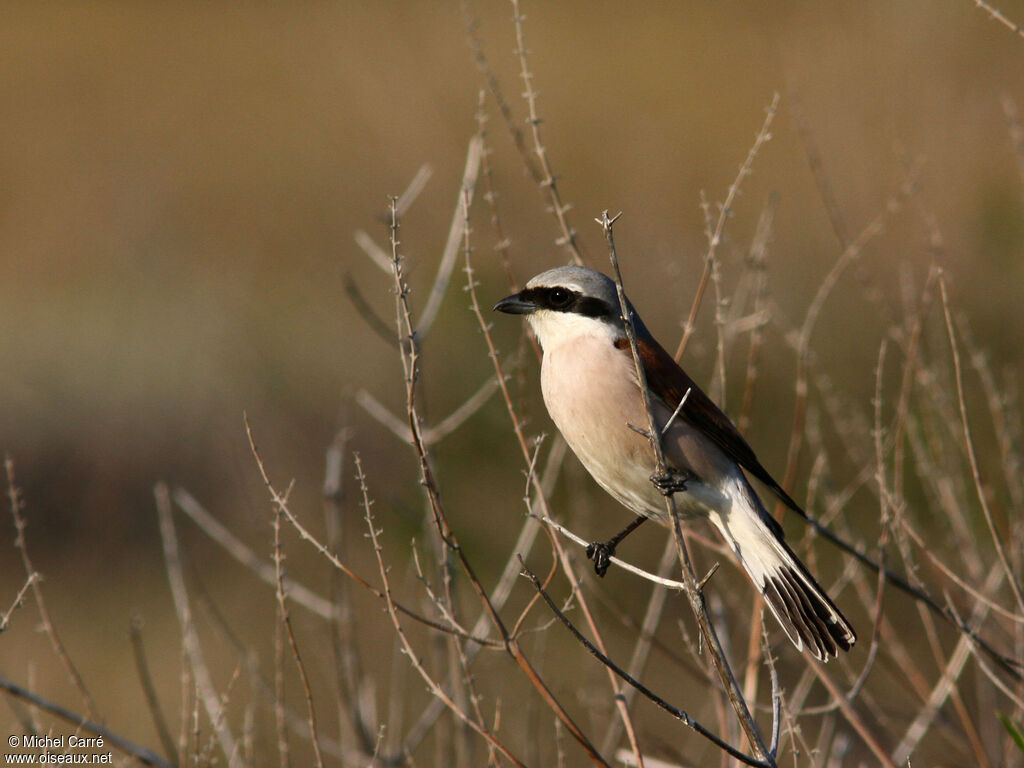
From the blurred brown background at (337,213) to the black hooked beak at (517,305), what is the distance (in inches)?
38.3

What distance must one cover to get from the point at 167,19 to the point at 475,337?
1061 centimetres

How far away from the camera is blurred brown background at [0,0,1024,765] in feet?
22.2

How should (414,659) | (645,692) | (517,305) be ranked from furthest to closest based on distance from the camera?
(517,305) < (414,659) < (645,692)

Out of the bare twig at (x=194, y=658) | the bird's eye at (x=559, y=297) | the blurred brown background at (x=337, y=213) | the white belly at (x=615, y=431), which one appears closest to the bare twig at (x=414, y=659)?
the bare twig at (x=194, y=658)

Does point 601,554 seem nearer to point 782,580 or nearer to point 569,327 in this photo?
point 782,580

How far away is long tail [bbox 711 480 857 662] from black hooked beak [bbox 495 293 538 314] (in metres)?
0.79

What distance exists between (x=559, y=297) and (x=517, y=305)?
13cm

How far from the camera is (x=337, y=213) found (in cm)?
1260

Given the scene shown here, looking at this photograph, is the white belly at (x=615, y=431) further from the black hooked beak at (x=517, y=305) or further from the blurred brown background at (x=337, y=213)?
the blurred brown background at (x=337, y=213)

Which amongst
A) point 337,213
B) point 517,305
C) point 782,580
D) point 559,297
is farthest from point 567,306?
point 337,213

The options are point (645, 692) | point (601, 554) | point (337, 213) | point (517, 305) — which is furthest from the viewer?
point (337, 213)

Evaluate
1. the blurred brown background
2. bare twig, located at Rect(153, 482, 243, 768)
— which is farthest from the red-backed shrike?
bare twig, located at Rect(153, 482, 243, 768)

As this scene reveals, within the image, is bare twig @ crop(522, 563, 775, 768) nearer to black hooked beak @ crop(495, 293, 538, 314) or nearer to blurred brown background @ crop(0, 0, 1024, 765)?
black hooked beak @ crop(495, 293, 538, 314)

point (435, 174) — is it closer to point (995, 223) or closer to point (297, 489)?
point (297, 489)
